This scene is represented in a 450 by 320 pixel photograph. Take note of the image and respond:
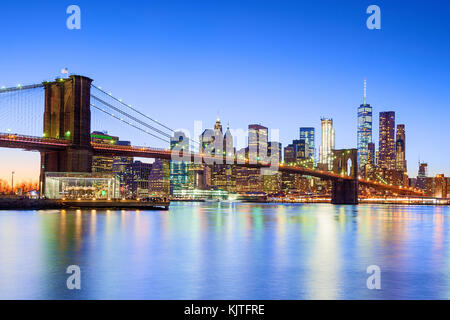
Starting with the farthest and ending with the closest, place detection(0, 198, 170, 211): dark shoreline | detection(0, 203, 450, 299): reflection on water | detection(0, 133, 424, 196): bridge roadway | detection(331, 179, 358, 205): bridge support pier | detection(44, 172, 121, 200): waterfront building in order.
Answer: detection(331, 179, 358, 205): bridge support pier → detection(44, 172, 121, 200): waterfront building → detection(0, 198, 170, 211): dark shoreline → detection(0, 133, 424, 196): bridge roadway → detection(0, 203, 450, 299): reflection on water

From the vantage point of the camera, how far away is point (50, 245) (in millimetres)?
22031

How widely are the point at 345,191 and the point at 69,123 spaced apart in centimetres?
7104

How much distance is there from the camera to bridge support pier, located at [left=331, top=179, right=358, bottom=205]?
359 ft

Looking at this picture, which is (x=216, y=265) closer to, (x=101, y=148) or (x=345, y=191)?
(x=101, y=148)

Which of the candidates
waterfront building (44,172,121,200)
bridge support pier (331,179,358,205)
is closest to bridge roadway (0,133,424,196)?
waterfront building (44,172,121,200)

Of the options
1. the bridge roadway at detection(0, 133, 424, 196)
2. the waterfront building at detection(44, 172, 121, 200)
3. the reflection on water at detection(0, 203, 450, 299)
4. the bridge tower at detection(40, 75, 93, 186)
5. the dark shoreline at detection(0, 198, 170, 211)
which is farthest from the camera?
the bridge tower at detection(40, 75, 93, 186)

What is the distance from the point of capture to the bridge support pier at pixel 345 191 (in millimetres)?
109500

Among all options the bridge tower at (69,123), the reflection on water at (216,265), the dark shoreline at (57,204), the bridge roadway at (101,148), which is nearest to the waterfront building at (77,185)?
the bridge tower at (69,123)

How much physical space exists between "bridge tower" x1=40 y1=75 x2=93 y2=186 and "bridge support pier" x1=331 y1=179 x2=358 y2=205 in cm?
6556

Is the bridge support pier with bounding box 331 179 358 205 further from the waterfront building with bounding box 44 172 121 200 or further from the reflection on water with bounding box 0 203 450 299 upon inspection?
the reflection on water with bounding box 0 203 450 299

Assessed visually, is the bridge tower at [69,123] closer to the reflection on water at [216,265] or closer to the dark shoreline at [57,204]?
the dark shoreline at [57,204]

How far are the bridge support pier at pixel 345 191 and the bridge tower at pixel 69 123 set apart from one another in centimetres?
6556

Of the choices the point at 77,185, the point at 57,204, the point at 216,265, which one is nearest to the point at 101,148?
the point at 77,185
